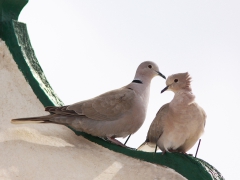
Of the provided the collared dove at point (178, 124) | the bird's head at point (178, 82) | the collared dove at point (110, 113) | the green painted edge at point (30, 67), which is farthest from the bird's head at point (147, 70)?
the green painted edge at point (30, 67)

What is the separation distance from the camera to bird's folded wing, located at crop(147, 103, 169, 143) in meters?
4.91

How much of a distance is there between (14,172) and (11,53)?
1275 mm

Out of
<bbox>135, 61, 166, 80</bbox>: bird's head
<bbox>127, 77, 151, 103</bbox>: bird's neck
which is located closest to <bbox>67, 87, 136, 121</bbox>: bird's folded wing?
<bbox>127, 77, 151, 103</bbox>: bird's neck

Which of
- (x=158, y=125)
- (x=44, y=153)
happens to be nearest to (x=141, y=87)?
(x=158, y=125)

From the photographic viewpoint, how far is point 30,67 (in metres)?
4.99

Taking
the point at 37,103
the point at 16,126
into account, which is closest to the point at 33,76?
the point at 37,103

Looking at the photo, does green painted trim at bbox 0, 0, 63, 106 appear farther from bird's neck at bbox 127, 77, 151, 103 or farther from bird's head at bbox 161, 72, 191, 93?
bird's head at bbox 161, 72, 191, 93

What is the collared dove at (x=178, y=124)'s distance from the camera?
15.9 ft

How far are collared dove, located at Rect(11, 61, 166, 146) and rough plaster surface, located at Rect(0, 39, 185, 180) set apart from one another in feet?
0.48

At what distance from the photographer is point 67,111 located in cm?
497

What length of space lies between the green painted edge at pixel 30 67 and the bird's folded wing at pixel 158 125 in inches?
17.0

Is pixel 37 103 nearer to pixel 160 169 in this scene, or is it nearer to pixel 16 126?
pixel 16 126

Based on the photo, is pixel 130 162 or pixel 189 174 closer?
pixel 189 174

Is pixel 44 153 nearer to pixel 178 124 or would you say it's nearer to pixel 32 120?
pixel 32 120
